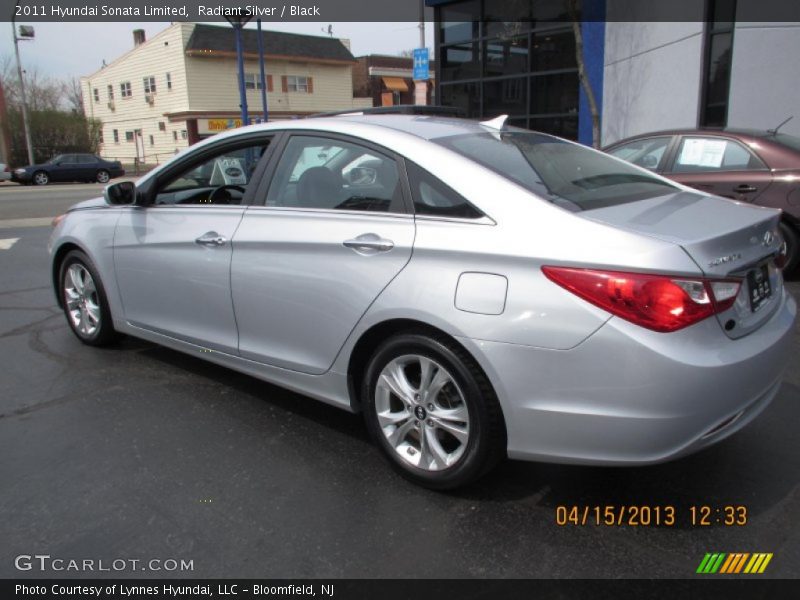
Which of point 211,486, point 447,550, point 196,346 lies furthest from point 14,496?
point 447,550

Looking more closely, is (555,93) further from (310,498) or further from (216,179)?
(310,498)

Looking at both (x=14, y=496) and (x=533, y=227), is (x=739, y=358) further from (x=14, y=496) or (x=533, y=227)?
(x=14, y=496)

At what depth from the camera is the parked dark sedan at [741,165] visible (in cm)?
612

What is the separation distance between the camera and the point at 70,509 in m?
2.79

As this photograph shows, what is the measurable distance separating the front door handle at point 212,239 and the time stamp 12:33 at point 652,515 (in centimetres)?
216

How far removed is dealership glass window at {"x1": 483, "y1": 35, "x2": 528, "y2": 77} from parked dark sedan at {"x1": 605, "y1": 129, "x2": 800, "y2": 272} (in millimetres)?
10406

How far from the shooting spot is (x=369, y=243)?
286cm

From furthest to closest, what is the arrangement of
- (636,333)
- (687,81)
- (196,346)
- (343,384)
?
(687,81), (196,346), (343,384), (636,333)

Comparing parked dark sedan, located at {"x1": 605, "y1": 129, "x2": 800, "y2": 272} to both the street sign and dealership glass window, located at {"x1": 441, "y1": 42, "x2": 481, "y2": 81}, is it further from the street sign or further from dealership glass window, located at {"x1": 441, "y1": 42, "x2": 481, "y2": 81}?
the street sign

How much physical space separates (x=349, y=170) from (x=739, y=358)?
74.3 inches

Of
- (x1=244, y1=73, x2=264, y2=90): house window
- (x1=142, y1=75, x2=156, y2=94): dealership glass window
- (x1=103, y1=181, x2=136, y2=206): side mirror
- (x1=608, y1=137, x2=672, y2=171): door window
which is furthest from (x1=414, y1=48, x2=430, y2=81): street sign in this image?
(x1=142, y1=75, x2=156, y2=94): dealership glass window

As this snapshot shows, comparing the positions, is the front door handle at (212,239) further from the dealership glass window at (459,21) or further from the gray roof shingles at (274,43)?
the gray roof shingles at (274,43)
